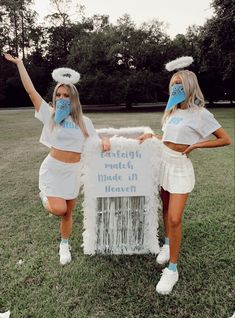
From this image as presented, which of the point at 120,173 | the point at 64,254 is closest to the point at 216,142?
the point at 120,173

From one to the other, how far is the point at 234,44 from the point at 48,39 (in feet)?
80.0

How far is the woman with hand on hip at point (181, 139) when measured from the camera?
2873 mm

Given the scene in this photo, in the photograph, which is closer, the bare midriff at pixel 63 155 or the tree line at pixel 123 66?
the bare midriff at pixel 63 155

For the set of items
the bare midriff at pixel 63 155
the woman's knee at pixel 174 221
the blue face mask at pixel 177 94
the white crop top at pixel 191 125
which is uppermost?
the blue face mask at pixel 177 94

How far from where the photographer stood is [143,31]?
29953mm

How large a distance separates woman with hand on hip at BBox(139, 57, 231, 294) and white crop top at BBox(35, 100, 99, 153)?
2.49 feet

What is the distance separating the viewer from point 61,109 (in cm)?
314

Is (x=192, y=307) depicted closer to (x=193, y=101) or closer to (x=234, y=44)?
(x=193, y=101)

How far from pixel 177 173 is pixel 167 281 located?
0.84 meters

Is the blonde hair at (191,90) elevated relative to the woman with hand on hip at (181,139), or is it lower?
elevated

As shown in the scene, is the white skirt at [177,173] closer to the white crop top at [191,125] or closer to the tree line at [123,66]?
the white crop top at [191,125]

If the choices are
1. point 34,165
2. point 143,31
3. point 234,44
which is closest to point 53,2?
point 143,31

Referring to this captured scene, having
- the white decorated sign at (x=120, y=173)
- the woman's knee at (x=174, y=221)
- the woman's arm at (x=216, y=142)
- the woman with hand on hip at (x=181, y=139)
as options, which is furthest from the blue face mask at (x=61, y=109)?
the woman's knee at (x=174, y=221)

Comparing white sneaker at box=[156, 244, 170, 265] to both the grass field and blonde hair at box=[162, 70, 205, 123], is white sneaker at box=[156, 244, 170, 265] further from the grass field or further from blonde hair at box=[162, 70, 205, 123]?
blonde hair at box=[162, 70, 205, 123]
